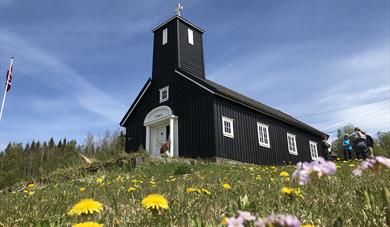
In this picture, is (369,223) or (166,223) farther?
(166,223)

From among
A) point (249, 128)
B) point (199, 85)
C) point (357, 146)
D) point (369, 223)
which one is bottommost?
point (369, 223)

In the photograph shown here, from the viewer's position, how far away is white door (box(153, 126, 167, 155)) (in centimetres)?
2192

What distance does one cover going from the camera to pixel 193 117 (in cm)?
2008

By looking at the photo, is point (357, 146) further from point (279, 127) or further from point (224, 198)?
point (224, 198)

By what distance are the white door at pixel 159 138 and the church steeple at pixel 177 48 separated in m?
4.20

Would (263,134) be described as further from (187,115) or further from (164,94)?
(164,94)

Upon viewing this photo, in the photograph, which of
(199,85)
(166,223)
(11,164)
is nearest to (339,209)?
(166,223)

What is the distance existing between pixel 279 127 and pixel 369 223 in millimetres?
24445

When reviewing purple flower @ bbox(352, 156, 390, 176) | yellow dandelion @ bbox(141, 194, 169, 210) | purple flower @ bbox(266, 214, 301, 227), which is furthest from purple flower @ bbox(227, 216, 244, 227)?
yellow dandelion @ bbox(141, 194, 169, 210)

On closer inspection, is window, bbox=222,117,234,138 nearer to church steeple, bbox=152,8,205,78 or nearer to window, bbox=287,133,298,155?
church steeple, bbox=152,8,205,78

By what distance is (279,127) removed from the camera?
2545cm

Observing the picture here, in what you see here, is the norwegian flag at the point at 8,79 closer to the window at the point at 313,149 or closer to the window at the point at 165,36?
the window at the point at 165,36

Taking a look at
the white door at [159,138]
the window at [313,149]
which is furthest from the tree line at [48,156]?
the window at [313,149]

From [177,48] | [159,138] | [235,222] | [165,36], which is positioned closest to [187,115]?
[159,138]
